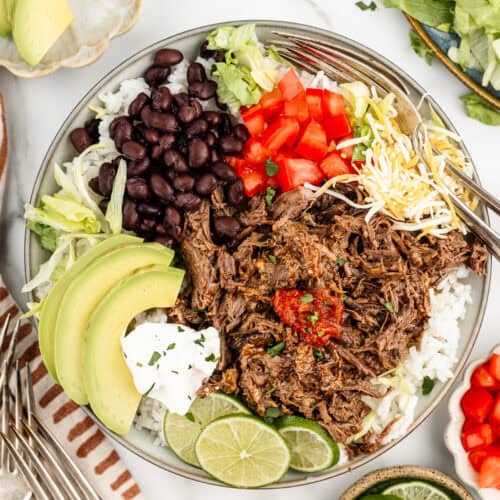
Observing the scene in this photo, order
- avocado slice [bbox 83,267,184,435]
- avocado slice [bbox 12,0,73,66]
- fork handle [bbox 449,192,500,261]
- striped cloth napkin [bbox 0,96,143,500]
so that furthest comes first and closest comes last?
1. striped cloth napkin [bbox 0,96,143,500]
2. fork handle [bbox 449,192,500,261]
3. avocado slice [bbox 12,0,73,66]
4. avocado slice [bbox 83,267,184,435]

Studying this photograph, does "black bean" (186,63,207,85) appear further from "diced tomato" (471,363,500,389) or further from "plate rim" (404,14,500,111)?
"diced tomato" (471,363,500,389)

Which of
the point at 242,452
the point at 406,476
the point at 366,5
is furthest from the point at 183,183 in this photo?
the point at 406,476

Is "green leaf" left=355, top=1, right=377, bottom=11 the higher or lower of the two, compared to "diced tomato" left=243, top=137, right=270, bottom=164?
higher

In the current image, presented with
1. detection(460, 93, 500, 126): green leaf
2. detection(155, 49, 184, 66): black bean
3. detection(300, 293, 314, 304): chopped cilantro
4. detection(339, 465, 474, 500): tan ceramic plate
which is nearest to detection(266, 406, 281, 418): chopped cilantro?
detection(300, 293, 314, 304): chopped cilantro

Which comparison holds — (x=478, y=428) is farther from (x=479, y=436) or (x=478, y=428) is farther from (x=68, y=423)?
(x=68, y=423)

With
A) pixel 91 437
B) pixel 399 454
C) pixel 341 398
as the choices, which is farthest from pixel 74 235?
pixel 399 454

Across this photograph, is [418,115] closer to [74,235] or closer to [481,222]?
[481,222]

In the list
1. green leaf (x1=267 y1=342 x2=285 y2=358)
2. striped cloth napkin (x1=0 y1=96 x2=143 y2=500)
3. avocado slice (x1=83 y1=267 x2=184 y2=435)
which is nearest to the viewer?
avocado slice (x1=83 y1=267 x2=184 y2=435)
